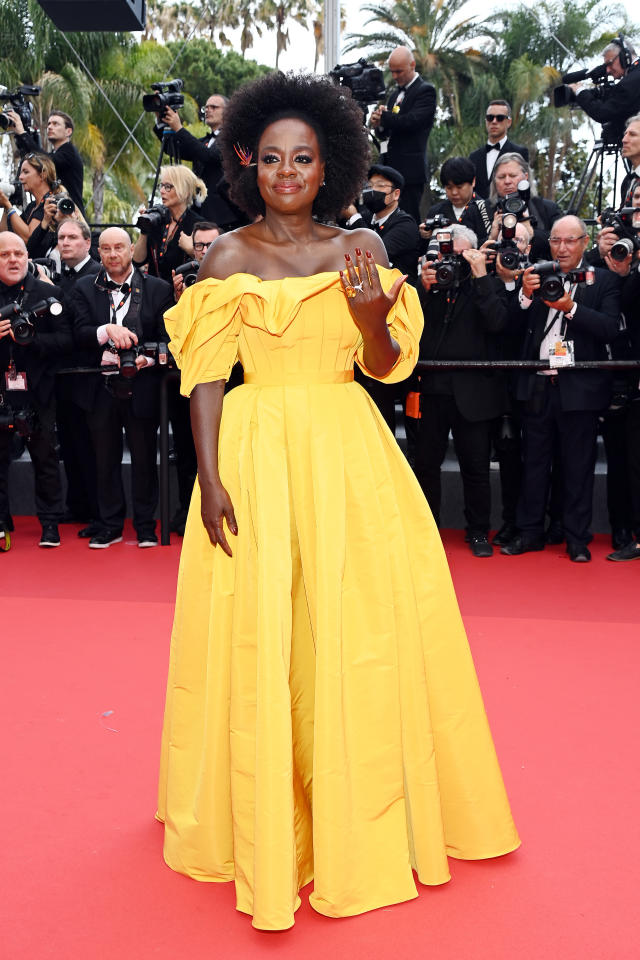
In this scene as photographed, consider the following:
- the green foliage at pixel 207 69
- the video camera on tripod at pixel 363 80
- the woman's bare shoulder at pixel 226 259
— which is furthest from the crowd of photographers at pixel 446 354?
the green foliage at pixel 207 69

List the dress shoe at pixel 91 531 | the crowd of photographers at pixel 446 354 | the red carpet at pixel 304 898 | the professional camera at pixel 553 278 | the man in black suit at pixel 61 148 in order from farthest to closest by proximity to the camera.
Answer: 1. the man in black suit at pixel 61 148
2. the dress shoe at pixel 91 531
3. the crowd of photographers at pixel 446 354
4. the professional camera at pixel 553 278
5. the red carpet at pixel 304 898

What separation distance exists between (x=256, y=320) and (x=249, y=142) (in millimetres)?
470

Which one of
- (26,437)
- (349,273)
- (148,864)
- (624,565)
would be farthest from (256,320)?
(26,437)

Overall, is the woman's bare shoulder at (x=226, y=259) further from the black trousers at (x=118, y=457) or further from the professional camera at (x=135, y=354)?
the black trousers at (x=118, y=457)

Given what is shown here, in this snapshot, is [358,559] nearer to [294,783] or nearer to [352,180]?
[294,783]

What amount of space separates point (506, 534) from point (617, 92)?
10.8 ft

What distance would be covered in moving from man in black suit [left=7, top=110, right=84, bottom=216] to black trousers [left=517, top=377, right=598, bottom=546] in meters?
3.95

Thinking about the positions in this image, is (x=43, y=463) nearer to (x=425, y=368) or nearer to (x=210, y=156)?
(x=425, y=368)

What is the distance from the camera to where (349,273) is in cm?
203

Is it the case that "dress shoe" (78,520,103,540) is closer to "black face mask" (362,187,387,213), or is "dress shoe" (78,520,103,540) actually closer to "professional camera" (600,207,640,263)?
"black face mask" (362,187,387,213)

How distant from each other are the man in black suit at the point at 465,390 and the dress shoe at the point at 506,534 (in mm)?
144

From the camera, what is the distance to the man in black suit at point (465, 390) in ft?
17.7

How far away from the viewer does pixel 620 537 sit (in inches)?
215

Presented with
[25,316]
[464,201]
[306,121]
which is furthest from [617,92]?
[306,121]
